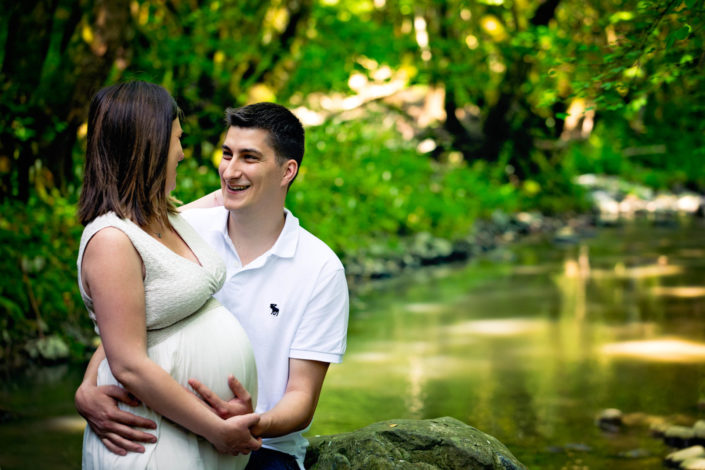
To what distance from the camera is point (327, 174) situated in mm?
→ 9586

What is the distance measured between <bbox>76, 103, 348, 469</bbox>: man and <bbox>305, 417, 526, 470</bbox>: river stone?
0.35 meters

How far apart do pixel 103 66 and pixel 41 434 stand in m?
3.42

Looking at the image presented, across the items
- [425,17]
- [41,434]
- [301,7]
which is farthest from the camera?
[425,17]

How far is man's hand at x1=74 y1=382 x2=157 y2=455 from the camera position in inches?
81.3

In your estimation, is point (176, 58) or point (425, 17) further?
point (425, 17)

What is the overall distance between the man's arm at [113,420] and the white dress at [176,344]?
2 centimetres

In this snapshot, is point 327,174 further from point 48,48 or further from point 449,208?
point 449,208

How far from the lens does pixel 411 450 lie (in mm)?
3012

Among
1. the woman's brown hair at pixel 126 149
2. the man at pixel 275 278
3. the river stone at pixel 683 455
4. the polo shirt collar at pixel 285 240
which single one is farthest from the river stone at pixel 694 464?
the woman's brown hair at pixel 126 149

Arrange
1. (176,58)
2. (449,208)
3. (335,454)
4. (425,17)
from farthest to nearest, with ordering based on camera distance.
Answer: (425,17) → (449,208) → (176,58) → (335,454)

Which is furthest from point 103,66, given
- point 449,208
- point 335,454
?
point 449,208

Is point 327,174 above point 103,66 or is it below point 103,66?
below

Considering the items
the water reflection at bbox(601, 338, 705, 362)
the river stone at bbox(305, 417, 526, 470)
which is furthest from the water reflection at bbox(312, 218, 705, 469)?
the river stone at bbox(305, 417, 526, 470)

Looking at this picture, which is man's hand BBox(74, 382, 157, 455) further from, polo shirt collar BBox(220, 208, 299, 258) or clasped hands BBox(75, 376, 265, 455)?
polo shirt collar BBox(220, 208, 299, 258)
